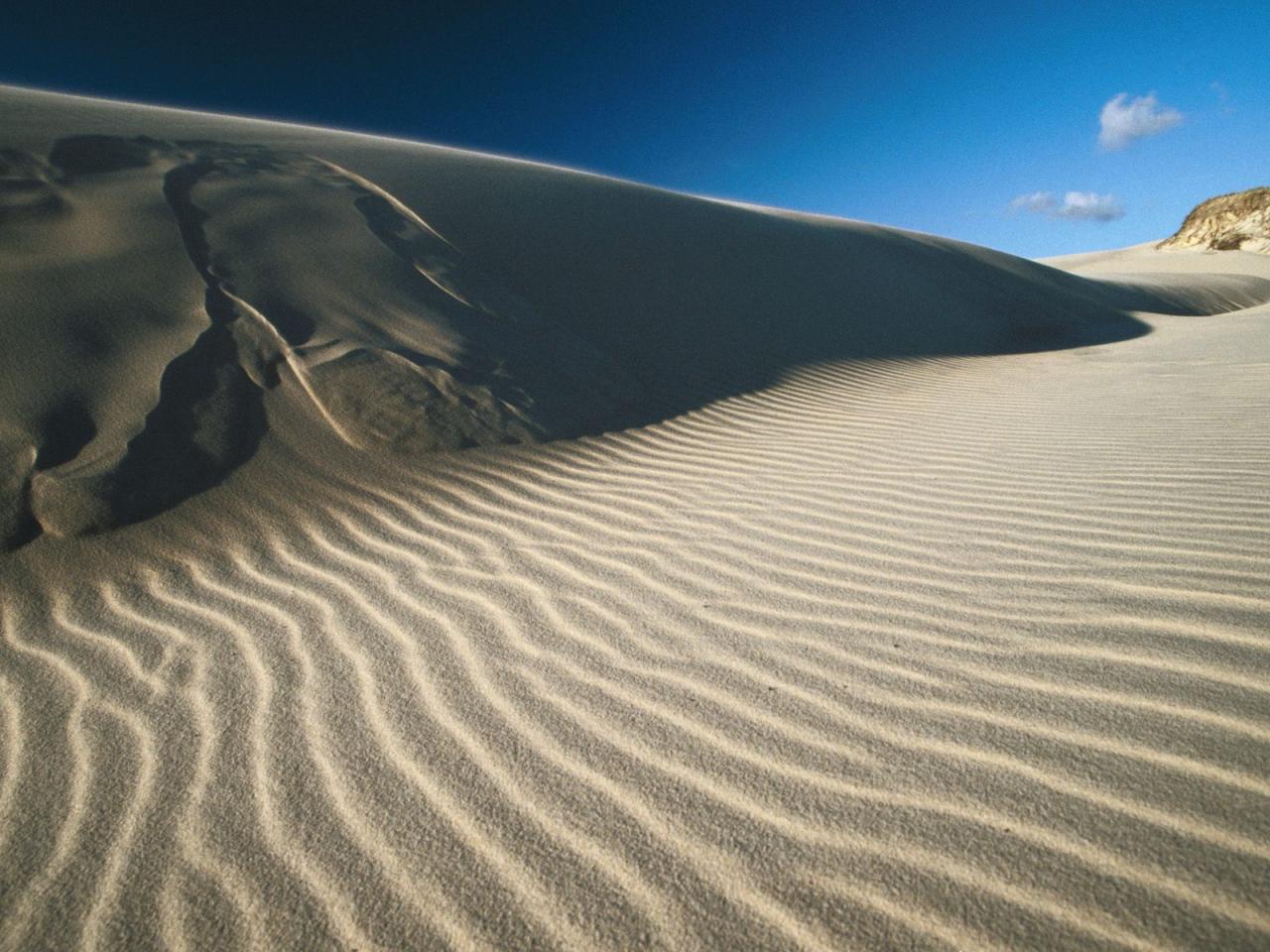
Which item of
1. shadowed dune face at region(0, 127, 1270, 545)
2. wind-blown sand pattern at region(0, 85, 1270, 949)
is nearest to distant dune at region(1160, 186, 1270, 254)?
shadowed dune face at region(0, 127, 1270, 545)

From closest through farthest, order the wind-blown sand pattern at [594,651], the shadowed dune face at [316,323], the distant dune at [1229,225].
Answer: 1. the wind-blown sand pattern at [594,651]
2. the shadowed dune face at [316,323]
3. the distant dune at [1229,225]

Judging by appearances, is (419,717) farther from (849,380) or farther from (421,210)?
(421,210)

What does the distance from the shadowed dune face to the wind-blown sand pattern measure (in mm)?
46

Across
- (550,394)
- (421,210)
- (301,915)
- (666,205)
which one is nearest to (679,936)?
(301,915)

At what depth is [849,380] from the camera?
278 inches

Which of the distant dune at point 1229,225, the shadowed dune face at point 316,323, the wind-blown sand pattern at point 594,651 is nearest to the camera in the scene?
the wind-blown sand pattern at point 594,651

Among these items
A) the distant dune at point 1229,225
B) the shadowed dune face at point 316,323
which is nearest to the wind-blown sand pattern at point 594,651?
the shadowed dune face at point 316,323

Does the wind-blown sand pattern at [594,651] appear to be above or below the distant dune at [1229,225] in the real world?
below

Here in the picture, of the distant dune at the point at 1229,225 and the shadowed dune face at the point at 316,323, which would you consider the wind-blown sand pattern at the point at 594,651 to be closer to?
the shadowed dune face at the point at 316,323

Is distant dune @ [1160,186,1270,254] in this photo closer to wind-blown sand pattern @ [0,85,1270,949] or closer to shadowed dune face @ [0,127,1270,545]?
shadowed dune face @ [0,127,1270,545]

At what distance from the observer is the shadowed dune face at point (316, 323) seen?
3.83m

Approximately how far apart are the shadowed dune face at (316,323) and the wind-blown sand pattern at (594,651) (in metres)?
0.05

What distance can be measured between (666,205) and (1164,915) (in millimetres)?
11656

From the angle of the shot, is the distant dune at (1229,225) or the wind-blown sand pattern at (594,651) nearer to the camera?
the wind-blown sand pattern at (594,651)
